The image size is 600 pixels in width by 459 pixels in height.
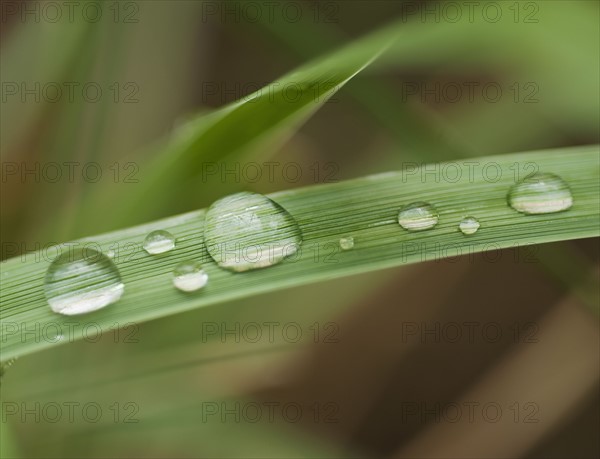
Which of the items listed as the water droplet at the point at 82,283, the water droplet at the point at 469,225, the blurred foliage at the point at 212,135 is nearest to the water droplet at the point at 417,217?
the water droplet at the point at 469,225

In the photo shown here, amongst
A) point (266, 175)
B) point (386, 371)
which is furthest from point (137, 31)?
point (386, 371)

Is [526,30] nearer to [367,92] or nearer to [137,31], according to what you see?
[367,92]

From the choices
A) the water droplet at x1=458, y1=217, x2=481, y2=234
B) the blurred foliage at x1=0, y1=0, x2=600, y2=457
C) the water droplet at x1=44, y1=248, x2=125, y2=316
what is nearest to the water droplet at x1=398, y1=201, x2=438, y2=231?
the water droplet at x1=458, y1=217, x2=481, y2=234

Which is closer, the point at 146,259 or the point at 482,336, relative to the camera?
the point at 146,259

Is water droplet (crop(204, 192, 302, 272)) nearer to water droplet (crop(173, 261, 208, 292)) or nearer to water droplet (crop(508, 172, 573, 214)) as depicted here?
water droplet (crop(173, 261, 208, 292))

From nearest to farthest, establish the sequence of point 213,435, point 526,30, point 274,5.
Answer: point 526,30, point 213,435, point 274,5

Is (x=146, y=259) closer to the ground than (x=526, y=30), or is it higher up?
closer to the ground
